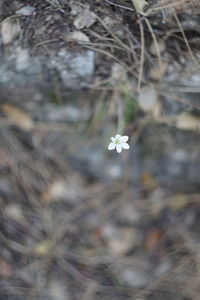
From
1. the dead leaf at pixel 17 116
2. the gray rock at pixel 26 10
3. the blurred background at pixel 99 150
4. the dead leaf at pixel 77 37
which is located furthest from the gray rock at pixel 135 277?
the gray rock at pixel 26 10

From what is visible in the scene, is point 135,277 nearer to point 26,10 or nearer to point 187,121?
point 187,121

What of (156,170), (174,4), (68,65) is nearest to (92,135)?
(156,170)

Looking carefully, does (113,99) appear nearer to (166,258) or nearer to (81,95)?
(81,95)

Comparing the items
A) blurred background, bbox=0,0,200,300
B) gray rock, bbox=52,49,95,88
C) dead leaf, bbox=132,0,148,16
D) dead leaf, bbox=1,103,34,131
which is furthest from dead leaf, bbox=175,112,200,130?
dead leaf, bbox=1,103,34,131

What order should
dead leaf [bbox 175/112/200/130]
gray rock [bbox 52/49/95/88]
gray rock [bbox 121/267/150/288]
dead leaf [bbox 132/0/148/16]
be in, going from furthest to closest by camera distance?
gray rock [bbox 121/267/150/288] → dead leaf [bbox 175/112/200/130] → gray rock [bbox 52/49/95/88] → dead leaf [bbox 132/0/148/16]

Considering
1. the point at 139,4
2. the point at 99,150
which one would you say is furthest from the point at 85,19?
the point at 99,150

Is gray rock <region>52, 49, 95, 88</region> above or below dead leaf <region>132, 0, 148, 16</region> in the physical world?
above

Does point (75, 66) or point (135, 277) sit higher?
point (75, 66)

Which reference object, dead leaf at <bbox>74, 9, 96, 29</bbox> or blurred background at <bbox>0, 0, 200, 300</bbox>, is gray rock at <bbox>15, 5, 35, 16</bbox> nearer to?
blurred background at <bbox>0, 0, 200, 300</bbox>

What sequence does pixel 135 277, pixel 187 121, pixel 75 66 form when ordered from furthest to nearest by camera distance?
pixel 135 277 < pixel 187 121 < pixel 75 66
